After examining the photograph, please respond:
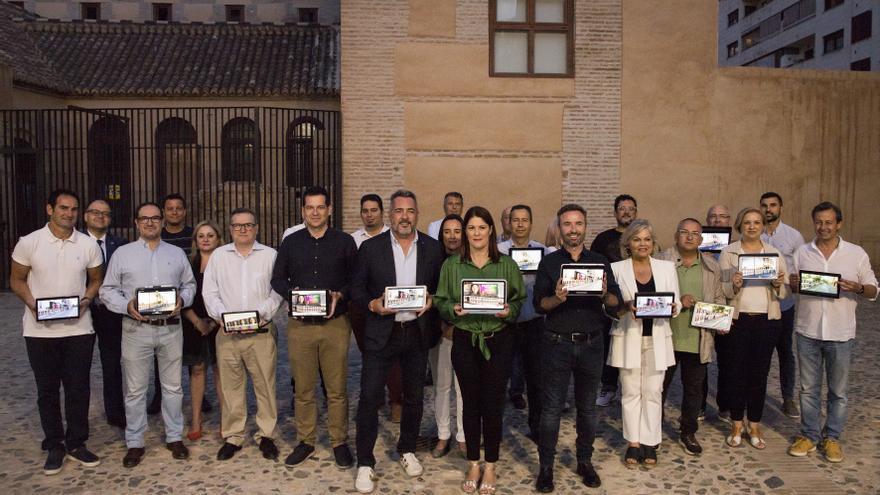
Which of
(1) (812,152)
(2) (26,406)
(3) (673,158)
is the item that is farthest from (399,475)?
(1) (812,152)

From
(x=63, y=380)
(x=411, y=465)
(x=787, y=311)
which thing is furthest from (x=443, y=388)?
(x=787, y=311)

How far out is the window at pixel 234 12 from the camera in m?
28.4

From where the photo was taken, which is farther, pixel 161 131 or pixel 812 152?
pixel 161 131

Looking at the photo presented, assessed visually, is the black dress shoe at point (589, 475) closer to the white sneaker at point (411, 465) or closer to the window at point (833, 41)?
the white sneaker at point (411, 465)

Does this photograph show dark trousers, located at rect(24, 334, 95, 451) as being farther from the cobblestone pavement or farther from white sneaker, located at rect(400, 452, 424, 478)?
white sneaker, located at rect(400, 452, 424, 478)

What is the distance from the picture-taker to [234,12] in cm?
2847

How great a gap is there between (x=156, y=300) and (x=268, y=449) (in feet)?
4.73

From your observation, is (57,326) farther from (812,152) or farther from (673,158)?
(812,152)

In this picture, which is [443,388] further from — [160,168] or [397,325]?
[160,168]

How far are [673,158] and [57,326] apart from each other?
36.2 feet

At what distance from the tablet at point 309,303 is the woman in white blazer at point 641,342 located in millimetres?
2124

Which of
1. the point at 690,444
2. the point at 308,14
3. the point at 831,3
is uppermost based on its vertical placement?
the point at 831,3

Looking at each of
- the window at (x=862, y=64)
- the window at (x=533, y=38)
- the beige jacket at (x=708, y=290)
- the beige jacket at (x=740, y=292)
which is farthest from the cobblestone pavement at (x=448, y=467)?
the window at (x=862, y=64)

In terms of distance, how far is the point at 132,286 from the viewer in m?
5.07
